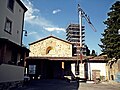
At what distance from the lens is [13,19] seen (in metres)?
18.4

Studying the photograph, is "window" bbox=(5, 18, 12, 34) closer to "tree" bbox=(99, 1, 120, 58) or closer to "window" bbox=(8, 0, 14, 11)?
"window" bbox=(8, 0, 14, 11)

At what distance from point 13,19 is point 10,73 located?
5.70 meters

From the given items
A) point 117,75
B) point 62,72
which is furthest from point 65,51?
point 117,75

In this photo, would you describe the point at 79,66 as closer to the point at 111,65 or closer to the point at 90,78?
the point at 90,78

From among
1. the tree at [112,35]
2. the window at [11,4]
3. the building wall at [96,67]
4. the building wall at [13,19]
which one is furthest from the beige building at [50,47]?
the window at [11,4]

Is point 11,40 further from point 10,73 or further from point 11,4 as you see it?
point 10,73

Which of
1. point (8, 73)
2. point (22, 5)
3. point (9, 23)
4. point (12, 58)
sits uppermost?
point (22, 5)

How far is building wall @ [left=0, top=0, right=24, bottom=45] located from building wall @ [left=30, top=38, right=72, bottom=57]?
1893cm

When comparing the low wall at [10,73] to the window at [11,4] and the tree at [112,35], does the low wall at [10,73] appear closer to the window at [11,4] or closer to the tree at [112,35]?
the window at [11,4]

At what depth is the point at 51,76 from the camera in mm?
36281

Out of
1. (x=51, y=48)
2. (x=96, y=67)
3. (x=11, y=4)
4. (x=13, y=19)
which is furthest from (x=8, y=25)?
(x=51, y=48)

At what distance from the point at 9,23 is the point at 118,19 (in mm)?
18995

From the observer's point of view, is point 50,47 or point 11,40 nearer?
point 11,40

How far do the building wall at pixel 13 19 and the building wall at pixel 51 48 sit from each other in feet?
62.1
